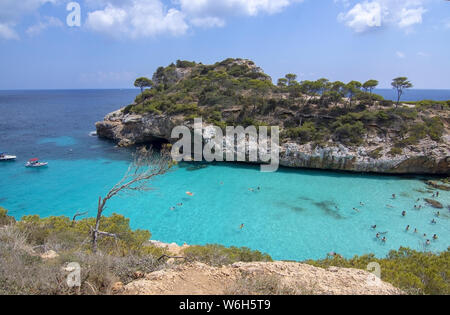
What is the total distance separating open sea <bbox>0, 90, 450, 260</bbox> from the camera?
11.7 m

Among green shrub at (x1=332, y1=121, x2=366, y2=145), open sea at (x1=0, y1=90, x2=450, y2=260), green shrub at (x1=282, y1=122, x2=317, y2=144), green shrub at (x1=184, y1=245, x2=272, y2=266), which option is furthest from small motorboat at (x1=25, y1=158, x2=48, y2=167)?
green shrub at (x1=332, y1=121, x2=366, y2=145)

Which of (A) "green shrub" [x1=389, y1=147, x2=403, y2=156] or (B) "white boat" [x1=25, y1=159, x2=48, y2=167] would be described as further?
(B) "white boat" [x1=25, y1=159, x2=48, y2=167]

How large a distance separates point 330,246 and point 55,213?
1575 cm

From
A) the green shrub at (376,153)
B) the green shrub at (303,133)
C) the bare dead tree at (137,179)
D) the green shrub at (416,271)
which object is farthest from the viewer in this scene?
the green shrub at (303,133)

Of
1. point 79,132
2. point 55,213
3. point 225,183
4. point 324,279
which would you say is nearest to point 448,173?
point 225,183

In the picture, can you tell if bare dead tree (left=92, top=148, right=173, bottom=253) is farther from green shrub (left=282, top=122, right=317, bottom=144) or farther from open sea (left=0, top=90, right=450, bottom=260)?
green shrub (left=282, top=122, right=317, bottom=144)

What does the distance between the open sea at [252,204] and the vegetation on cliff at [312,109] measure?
14.7 feet

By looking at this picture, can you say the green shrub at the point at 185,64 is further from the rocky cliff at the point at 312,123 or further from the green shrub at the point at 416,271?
the green shrub at the point at 416,271

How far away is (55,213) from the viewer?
13570 millimetres

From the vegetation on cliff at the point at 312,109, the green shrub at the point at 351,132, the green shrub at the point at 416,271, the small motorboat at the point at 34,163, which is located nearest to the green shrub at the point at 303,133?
the vegetation on cliff at the point at 312,109

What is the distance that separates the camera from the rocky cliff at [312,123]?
1981 centimetres

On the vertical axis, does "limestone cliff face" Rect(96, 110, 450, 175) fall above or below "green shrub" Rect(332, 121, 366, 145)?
below

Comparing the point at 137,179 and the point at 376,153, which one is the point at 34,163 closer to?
the point at 137,179

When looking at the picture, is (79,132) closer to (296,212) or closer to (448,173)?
(296,212)
